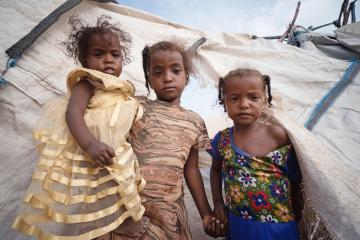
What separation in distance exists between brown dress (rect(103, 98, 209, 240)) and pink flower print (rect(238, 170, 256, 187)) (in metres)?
0.19

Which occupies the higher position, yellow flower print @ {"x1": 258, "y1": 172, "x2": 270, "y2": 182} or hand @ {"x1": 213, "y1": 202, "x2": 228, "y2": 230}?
yellow flower print @ {"x1": 258, "y1": 172, "x2": 270, "y2": 182}

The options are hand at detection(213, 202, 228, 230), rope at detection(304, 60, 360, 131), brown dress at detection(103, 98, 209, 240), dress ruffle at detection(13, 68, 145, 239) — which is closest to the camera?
dress ruffle at detection(13, 68, 145, 239)

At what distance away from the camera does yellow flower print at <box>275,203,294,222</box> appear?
106cm

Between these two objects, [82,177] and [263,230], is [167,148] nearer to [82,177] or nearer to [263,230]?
[82,177]

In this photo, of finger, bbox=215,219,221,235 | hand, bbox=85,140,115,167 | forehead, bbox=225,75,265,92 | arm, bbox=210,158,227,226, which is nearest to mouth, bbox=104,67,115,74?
hand, bbox=85,140,115,167

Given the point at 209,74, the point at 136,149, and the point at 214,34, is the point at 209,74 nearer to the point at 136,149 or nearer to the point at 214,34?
the point at 214,34

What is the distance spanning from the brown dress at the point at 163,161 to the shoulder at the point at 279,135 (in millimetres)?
315

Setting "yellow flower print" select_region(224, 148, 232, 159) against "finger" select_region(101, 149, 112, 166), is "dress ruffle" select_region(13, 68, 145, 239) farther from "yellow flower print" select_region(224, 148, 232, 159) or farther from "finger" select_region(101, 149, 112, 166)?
"yellow flower print" select_region(224, 148, 232, 159)

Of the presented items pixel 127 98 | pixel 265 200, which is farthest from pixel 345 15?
pixel 127 98

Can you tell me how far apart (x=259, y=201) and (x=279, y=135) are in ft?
0.99

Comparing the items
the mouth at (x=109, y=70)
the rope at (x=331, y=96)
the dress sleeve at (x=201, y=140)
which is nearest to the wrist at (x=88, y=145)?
the mouth at (x=109, y=70)

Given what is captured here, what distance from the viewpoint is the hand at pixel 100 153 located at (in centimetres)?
77

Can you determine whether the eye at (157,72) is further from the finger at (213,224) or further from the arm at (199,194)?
the finger at (213,224)

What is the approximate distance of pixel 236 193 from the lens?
1.12 meters
